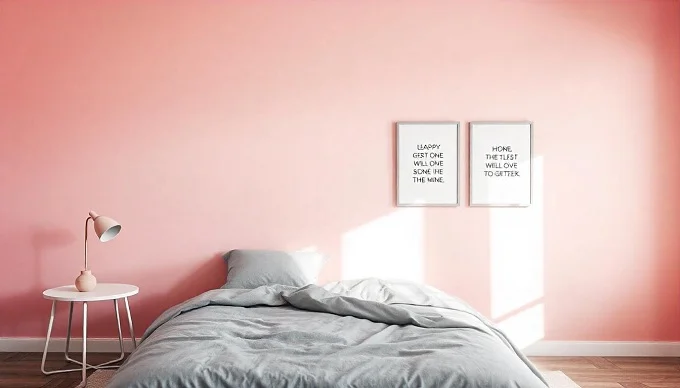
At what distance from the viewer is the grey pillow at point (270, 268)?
4.15 meters

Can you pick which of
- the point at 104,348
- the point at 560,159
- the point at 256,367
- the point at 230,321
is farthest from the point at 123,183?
the point at 560,159

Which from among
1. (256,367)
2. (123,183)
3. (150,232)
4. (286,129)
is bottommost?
(256,367)

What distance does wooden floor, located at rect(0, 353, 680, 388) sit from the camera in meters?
3.83

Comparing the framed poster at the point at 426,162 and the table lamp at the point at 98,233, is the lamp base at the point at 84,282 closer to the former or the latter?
the table lamp at the point at 98,233

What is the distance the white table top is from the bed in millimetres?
631

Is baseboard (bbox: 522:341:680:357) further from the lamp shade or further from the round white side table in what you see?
the lamp shade

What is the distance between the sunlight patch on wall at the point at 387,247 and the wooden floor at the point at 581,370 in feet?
3.38

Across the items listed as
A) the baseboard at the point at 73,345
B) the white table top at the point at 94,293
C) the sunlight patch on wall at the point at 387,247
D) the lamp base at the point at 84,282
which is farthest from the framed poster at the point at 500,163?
the baseboard at the point at 73,345

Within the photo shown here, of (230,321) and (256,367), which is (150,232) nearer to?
(230,321)

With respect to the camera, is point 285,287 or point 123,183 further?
point 123,183

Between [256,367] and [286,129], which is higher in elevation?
[286,129]

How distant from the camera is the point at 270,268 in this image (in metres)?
4.20

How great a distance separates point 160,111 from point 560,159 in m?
2.66

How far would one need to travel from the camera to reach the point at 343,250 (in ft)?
14.7
